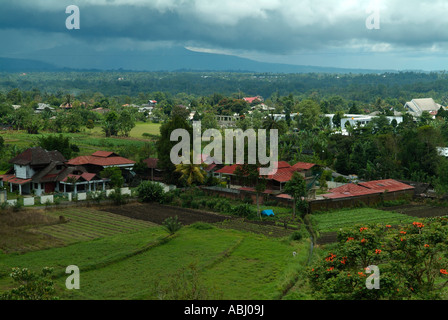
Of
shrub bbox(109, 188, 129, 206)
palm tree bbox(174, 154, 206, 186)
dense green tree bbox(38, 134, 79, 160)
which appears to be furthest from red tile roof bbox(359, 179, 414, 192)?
dense green tree bbox(38, 134, 79, 160)

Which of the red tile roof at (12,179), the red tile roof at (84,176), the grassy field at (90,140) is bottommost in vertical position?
the red tile roof at (12,179)

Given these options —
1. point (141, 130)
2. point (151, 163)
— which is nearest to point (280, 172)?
point (151, 163)

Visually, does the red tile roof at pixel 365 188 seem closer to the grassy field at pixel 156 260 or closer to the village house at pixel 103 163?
the grassy field at pixel 156 260

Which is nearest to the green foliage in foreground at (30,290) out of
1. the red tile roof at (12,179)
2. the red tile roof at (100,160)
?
the red tile roof at (12,179)

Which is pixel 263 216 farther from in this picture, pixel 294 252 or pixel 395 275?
pixel 395 275

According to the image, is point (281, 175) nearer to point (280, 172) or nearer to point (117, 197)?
point (280, 172)

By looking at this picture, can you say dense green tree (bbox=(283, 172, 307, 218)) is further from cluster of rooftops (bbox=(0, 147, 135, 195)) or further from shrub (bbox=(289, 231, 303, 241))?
cluster of rooftops (bbox=(0, 147, 135, 195))
